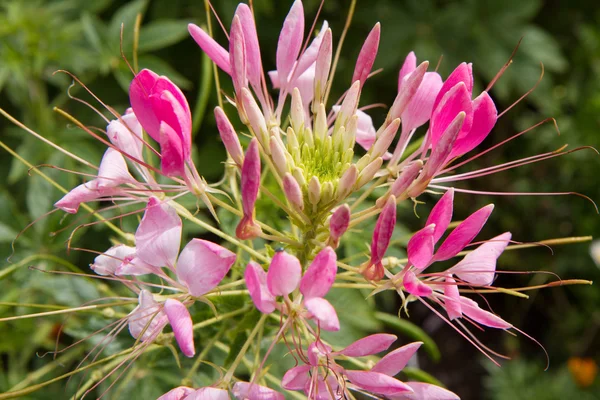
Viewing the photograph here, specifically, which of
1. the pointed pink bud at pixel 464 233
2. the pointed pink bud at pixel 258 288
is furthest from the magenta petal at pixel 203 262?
the pointed pink bud at pixel 464 233

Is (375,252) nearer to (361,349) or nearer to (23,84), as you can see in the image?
(361,349)

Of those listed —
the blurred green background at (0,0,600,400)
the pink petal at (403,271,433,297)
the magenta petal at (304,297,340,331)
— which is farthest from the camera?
the blurred green background at (0,0,600,400)

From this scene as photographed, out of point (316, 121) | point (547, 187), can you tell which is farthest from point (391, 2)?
point (316, 121)

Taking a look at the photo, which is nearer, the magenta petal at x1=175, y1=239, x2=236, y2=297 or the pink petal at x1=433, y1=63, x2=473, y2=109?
the magenta petal at x1=175, y1=239, x2=236, y2=297

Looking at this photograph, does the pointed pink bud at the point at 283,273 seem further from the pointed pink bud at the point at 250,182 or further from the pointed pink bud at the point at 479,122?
the pointed pink bud at the point at 479,122

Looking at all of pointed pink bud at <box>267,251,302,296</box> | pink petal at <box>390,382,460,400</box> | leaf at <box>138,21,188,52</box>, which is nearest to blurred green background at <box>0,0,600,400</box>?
leaf at <box>138,21,188,52</box>

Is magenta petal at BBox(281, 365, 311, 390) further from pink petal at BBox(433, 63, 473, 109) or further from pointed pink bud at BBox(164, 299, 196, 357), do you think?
pink petal at BBox(433, 63, 473, 109)

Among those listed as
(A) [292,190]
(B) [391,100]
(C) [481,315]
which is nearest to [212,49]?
(A) [292,190]
